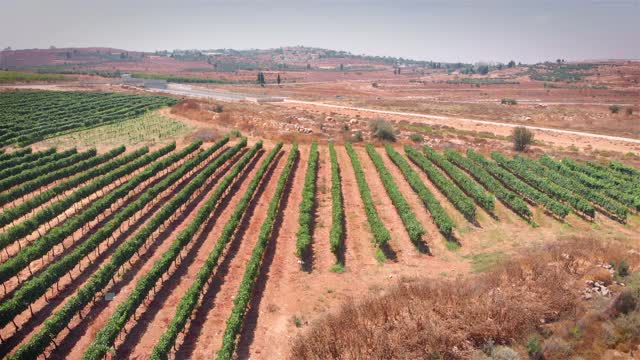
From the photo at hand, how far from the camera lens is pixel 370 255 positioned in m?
30.5

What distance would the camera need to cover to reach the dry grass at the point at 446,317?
1822 centimetres

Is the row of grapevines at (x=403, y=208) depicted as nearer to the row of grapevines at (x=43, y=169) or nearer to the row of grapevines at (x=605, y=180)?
the row of grapevines at (x=605, y=180)

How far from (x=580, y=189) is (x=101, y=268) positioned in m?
47.5

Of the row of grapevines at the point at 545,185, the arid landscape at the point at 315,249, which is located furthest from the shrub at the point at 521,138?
the row of grapevines at the point at 545,185

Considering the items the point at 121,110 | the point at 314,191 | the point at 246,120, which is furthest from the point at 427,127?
the point at 121,110

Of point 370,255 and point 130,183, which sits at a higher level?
point 130,183

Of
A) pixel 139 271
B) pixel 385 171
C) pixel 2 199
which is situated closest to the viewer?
pixel 139 271

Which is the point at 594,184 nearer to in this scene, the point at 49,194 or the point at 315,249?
the point at 315,249

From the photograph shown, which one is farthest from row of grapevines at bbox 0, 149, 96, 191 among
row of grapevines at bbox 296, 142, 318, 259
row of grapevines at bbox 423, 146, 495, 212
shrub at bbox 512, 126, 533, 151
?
shrub at bbox 512, 126, 533, 151

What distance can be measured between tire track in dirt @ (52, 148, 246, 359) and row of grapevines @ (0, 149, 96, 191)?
19398mm

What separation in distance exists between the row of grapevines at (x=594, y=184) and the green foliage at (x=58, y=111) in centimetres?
7683

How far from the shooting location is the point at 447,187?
136ft

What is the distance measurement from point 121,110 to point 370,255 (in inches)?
2985

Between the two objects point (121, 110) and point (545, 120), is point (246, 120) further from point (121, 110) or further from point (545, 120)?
point (545, 120)
